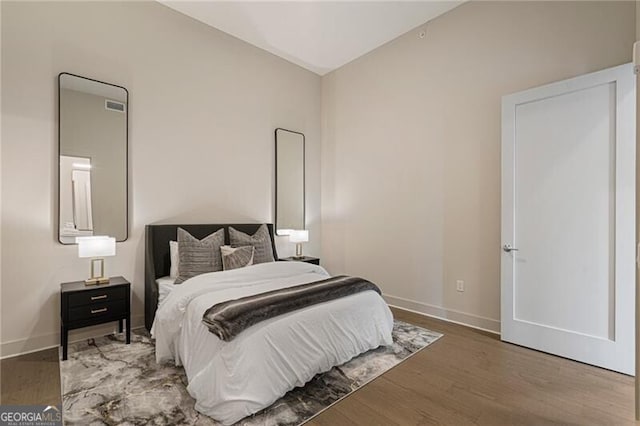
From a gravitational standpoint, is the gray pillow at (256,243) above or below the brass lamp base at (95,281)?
above

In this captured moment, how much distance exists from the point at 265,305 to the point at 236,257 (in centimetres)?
134

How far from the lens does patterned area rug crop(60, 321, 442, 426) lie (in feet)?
6.33

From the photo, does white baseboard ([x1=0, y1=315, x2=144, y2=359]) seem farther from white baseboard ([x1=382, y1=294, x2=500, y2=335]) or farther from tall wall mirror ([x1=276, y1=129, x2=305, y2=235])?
white baseboard ([x1=382, y1=294, x2=500, y2=335])

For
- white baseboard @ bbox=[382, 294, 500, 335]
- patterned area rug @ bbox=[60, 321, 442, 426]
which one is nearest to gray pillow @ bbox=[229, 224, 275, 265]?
patterned area rug @ bbox=[60, 321, 442, 426]

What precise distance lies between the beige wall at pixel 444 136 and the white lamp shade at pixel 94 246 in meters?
3.14

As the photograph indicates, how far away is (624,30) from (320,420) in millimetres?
3781

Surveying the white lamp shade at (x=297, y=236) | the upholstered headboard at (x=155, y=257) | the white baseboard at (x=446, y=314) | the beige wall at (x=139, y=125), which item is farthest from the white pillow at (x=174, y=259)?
the white baseboard at (x=446, y=314)

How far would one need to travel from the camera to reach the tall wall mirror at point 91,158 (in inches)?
118

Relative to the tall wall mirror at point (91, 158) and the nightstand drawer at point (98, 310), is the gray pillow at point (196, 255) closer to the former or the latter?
the nightstand drawer at point (98, 310)

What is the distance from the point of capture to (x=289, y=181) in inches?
194

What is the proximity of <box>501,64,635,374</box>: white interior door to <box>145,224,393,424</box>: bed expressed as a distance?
1389mm

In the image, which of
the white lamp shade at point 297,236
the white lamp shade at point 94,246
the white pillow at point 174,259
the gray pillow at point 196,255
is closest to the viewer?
the white lamp shade at point 94,246

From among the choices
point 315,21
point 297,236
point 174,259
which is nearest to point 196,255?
point 174,259

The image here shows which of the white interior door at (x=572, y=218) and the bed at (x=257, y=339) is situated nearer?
the bed at (x=257, y=339)
